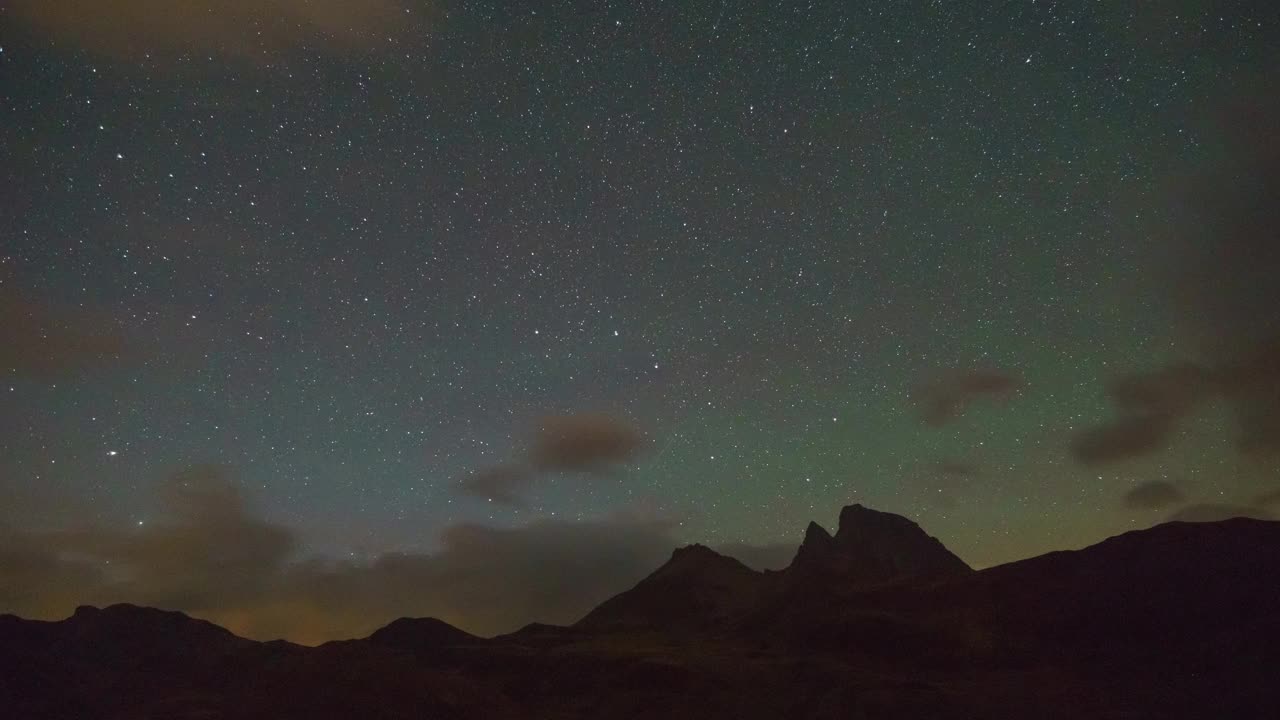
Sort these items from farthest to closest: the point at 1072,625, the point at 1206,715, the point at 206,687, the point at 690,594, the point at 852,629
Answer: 1. the point at 690,594
2. the point at 206,687
3. the point at 852,629
4. the point at 1072,625
5. the point at 1206,715

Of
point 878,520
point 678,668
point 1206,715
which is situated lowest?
point 1206,715

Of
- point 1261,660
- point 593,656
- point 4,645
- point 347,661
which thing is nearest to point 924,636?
point 1261,660

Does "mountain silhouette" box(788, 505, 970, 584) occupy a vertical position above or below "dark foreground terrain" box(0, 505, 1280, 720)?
above

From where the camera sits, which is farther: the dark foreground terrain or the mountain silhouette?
the mountain silhouette

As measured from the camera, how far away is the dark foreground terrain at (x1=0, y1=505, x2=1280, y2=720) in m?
63.0

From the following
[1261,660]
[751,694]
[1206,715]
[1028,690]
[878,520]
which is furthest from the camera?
[878,520]

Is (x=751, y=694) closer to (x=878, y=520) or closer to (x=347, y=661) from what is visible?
(x=347, y=661)

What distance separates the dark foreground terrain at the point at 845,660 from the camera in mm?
63031

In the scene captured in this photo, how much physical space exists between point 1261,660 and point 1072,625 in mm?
21126

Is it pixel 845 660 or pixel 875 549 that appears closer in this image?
pixel 845 660

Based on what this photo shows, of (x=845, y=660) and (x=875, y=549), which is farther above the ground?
(x=875, y=549)

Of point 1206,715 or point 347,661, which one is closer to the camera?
point 1206,715

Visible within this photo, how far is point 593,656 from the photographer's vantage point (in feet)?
304

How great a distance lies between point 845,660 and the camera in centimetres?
8362
